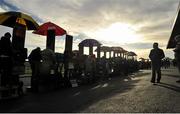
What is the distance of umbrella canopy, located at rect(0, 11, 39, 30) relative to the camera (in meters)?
11.1

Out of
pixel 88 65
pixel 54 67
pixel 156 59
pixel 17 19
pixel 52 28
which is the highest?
pixel 52 28

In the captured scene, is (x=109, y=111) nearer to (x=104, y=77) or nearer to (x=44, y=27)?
(x=44, y=27)

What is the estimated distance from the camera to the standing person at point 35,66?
1191 centimetres

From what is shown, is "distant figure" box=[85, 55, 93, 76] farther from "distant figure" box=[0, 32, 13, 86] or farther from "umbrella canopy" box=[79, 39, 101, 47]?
"distant figure" box=[0, 32, 13, 86]

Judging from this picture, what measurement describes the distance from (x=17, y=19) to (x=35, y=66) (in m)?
2.36

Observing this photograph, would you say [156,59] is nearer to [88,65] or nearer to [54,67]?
[88,65]

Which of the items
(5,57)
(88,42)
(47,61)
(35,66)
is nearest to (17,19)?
(5,57)

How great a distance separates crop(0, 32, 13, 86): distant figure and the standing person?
2.22 metres

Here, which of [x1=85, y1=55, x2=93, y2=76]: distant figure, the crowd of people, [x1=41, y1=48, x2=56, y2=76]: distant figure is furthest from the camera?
[x1=85, y1=55, x2=93, y2=76]: distant figure

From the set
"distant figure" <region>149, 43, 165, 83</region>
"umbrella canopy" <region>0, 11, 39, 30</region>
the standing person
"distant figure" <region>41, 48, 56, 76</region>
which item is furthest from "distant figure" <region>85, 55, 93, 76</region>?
"umbrella canopy" <region>0, 11, 39, 30</region>

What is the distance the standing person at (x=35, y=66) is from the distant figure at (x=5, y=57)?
2.22 metres

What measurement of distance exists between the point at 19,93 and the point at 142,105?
4.81m

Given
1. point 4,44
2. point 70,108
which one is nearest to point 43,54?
point 4,44

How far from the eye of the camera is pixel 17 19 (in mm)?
11039
